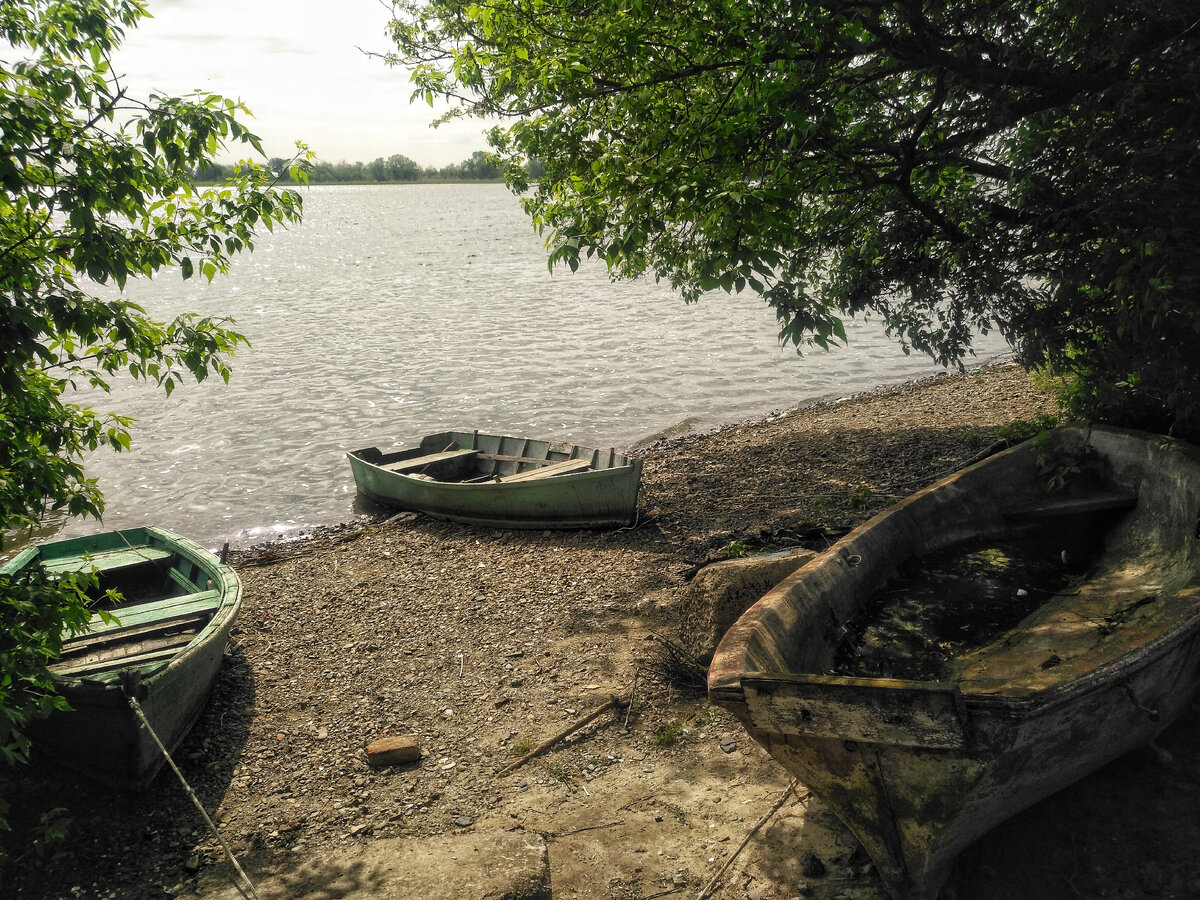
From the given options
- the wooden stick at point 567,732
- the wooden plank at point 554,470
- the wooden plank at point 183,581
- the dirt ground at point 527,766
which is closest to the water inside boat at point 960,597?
the dirt ground at point 527,766

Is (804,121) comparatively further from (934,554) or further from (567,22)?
(934,554)

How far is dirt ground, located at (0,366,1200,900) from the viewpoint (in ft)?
16.8

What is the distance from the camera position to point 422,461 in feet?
50.8

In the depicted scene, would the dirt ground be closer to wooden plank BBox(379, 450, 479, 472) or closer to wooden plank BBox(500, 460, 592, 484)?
wooden plank BBox(500, 460, 592, 484)

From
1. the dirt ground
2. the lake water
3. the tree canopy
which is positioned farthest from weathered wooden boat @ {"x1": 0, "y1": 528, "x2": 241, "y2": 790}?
the lake water

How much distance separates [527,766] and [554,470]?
737 centimetres

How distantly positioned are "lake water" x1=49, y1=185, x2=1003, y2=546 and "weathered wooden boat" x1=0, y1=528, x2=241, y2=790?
531 cm

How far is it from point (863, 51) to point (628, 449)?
40.6 feet

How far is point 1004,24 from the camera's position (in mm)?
7625

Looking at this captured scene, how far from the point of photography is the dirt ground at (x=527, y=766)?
5125 mm

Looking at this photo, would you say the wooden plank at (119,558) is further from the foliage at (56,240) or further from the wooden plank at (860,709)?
the wooden plank at (860,709)

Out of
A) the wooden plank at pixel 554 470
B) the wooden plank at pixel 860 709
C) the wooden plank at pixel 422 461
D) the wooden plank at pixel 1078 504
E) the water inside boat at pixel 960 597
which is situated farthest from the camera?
the wooden plank at pixel 422 461

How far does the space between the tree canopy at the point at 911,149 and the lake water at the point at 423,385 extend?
1022cm

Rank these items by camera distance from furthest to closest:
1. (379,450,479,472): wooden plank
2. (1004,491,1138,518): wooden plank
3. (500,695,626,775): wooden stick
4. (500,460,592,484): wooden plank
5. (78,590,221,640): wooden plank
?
(379,450,479,472): wooden plank → (500,460,592,484): wooden plank → (78,590,221,640): wooden plank → (1004,491,1138,518): wooden plank → (500,695,626,775): wooden stick
